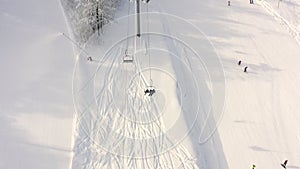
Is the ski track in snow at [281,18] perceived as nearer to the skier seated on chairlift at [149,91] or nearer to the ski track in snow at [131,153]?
the skier seated on chairlift at [149,91]

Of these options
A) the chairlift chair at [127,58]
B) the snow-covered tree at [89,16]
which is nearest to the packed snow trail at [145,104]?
the chairlift chair at [127,58]

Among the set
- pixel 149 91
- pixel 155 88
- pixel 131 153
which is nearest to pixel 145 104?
pixel 149 91

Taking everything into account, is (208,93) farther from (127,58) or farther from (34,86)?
(34,86)

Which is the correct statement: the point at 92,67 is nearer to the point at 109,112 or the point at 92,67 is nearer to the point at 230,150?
the point at 109,112

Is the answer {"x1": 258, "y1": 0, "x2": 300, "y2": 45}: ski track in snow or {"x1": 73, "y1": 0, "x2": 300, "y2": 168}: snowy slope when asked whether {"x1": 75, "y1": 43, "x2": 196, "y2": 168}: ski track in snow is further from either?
{"x1": 258, "y1": 0, "x2": 300, "y2": 45}: ski track in snow

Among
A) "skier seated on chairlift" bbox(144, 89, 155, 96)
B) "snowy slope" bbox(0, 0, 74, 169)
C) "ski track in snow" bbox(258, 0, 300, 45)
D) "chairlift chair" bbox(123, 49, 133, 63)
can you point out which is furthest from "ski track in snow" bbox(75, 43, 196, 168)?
"ski track in snow" bbox(258, 0, 300, 45)

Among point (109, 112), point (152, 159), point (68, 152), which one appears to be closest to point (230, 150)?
point (152, 159)
